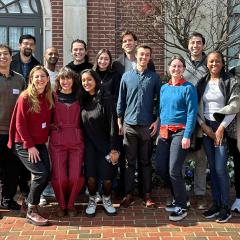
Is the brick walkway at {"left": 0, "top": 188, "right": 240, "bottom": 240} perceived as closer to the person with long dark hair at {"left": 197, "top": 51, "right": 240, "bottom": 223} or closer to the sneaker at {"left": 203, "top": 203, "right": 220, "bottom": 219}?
the sneaker at {"left": 203, "top": 203, "right": 220, "bottom": 219}

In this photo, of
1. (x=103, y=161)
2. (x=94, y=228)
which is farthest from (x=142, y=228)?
(x=103, y=161)

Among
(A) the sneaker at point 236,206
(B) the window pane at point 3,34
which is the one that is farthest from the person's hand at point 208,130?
(B) the window pane at point 3,34

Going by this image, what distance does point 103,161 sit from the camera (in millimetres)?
5445

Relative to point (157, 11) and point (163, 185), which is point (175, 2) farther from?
point (163, 185)

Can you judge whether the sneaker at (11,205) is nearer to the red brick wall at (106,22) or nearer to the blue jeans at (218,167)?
the blue jeans at (218,167)

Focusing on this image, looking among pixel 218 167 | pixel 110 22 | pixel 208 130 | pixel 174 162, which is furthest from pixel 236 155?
pixel 110 22

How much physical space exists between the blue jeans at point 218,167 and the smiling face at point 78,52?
1854 millimetres

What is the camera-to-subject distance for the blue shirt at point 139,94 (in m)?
5.47

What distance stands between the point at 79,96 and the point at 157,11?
351 centimetres

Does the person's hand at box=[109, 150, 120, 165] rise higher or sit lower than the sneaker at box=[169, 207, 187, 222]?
higher

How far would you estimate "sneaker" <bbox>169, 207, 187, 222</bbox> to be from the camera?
5255mm

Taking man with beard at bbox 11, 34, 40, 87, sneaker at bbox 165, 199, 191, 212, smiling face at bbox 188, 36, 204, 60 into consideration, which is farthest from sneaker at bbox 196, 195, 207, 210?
man with beard at bbox 11, 34, 40, 87

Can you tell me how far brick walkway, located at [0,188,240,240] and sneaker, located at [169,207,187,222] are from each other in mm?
52

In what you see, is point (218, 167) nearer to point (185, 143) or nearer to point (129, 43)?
point (185, 143)
